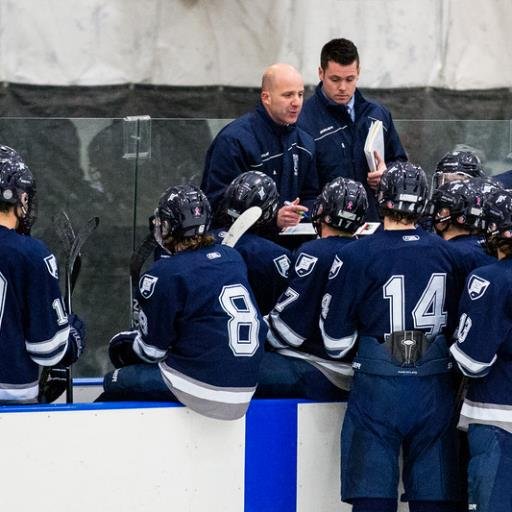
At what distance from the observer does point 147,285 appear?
5188 millimetres

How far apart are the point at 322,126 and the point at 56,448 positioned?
220 centimetres

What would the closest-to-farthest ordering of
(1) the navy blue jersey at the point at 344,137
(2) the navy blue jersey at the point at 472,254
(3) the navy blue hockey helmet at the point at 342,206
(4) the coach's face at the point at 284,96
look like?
(2) the navy blue jersey at the point at 472,254 < (3) the navy blue hockey helmet at the point at 342,206 < (4) the coach's face at the point at 284,96 < (1) the navy blue jersey at the point at 344,137

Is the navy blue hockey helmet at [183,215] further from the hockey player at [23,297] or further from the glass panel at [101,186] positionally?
the glass panel at [101,186]

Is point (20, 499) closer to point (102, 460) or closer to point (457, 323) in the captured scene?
point (102, 460)

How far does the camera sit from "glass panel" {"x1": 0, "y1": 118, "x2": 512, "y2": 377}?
7121 mm

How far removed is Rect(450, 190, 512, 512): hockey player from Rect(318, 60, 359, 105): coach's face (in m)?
1.71

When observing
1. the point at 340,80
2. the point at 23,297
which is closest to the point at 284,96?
the point at 340,80

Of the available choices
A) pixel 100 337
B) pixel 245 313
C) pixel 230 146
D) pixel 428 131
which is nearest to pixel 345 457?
pixel 245 313

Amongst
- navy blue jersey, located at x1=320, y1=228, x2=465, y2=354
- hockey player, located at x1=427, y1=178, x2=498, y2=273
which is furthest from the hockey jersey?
hockey player, located at x1=427, y1=178, x2=498, y2=273

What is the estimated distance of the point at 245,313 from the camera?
5.25m

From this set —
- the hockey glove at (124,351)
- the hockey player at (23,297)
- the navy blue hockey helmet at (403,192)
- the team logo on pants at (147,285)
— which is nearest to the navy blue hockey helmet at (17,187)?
the hockey player at (23,297)

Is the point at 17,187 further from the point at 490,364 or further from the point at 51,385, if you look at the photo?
the point at 490,364

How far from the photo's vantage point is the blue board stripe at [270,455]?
17.6 ft

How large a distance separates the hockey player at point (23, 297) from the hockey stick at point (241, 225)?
735mm
